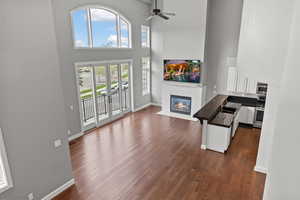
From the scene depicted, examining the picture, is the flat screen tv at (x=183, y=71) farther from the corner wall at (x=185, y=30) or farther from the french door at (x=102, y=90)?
the french door at (x=102, y=90)

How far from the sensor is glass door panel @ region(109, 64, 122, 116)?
281 inches

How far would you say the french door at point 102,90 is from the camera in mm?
6141

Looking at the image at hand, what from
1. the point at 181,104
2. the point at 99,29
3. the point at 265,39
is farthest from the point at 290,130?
the point at 181,104

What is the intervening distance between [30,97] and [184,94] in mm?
5693

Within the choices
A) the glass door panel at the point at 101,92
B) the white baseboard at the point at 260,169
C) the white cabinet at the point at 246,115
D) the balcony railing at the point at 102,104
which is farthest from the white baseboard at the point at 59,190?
the white cabinet at the point at 246,115

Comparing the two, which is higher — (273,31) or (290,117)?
(273,31)

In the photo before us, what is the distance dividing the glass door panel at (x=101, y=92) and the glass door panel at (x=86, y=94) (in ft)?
0.71

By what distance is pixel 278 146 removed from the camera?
41 centimetres

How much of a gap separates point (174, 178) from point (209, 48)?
5430mm

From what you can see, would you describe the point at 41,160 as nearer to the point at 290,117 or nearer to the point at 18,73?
the point at 18,73

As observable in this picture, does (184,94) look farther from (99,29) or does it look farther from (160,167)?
(99,29)

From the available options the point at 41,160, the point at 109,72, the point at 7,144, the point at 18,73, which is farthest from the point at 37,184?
the point at 109,72

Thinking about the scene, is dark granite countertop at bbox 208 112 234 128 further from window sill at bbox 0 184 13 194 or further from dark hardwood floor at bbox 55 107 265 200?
window sill at bbox 0 184 13 194

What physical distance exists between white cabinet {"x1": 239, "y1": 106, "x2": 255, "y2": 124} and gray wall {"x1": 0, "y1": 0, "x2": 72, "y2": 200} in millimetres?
5982
